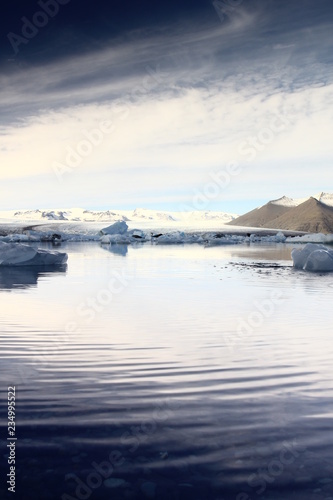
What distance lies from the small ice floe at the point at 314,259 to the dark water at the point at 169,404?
14435 millimetres

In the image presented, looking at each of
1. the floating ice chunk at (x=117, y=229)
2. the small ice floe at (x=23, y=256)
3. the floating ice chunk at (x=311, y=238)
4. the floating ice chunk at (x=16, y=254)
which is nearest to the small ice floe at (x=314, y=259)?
the small ice floe at (x=23, y=256)

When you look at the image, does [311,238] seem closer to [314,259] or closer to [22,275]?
[314,259]

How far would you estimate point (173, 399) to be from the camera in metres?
5.08

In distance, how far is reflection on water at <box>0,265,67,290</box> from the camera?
1767 cm

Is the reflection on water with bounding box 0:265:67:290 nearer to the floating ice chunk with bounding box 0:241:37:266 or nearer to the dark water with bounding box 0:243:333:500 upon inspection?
the floating ice chunk with bounding box 0:241:37:266

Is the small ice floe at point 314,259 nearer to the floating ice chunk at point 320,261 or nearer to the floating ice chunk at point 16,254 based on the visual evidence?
the floating ice chunk at point 320,261

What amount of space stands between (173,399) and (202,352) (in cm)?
236

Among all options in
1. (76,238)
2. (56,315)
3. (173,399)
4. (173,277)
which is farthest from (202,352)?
(76,238)

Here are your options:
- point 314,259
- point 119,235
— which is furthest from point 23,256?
point 119,235

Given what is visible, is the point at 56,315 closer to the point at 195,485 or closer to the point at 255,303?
the point at 255,303

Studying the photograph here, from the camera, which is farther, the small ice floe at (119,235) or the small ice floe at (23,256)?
the small ice floe at (119,235)

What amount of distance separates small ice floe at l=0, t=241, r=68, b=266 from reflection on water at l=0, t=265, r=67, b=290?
384mm

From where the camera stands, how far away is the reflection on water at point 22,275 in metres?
17.7

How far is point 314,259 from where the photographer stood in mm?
25328
